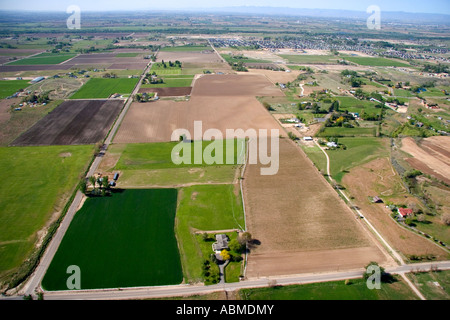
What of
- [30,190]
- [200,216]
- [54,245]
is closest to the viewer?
[54,245]

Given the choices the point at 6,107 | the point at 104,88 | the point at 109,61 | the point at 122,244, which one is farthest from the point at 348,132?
the point at 109,61

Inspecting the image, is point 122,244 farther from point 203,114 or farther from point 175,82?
point 175,82

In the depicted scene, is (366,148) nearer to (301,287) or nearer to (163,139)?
(301,287)

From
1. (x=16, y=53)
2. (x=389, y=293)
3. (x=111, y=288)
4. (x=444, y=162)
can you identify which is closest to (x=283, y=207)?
(x=389, y=293)

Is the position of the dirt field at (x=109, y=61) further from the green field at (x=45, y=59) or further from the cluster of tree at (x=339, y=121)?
the cluster of tree at (x=339, y=121)

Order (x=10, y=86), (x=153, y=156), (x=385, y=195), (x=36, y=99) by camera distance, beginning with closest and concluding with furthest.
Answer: (x=385, y=195), (x=153, y=156), (x=36, y=99), (x=10, y=86)

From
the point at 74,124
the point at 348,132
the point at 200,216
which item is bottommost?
the point at 200,216
